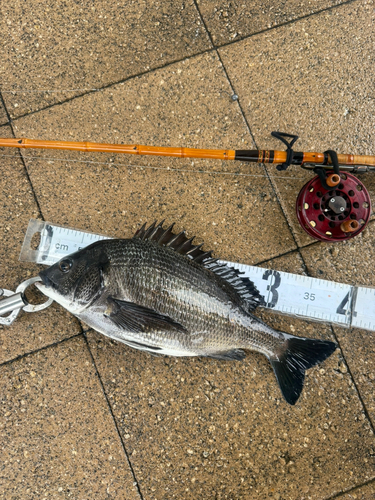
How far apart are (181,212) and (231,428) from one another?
1849 mm

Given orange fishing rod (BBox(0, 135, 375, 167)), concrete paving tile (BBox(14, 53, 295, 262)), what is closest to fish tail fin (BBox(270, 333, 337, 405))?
concrete paving tile (BBox(14, 53, 295, 262))

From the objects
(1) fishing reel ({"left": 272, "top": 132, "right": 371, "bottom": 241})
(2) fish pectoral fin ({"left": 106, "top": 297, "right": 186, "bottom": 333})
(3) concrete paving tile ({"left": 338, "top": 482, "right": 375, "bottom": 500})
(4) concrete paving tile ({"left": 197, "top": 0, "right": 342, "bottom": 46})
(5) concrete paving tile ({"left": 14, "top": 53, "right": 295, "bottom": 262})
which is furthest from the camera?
(4) concrete paving tile ({"left": 197, "top": 0, "right": 342, "bottom": 46})

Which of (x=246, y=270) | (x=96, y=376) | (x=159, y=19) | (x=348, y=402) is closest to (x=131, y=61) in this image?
(x=159, y=19)

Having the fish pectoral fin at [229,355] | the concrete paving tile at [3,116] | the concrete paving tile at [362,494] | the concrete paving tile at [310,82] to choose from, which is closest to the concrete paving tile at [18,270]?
the concrete paving tile at [3,116]

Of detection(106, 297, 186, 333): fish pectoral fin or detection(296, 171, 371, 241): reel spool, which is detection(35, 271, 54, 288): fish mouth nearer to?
detection(106, 297, 186, 333): fish pectoral fin

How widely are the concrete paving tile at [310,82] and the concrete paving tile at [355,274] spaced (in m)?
0.36

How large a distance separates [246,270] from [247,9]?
7.74 ft

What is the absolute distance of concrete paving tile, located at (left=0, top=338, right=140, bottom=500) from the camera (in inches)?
109

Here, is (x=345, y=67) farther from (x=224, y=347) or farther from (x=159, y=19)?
(x=224, y=347)

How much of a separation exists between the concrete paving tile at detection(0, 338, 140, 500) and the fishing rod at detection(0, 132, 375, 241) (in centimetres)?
162

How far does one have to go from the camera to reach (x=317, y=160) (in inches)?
100

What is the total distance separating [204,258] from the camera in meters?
2.54

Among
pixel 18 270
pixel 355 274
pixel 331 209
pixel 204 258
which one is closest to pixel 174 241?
pixel 204 258

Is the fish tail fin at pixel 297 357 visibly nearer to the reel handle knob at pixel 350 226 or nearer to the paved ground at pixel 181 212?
the paved ground at pixel 181 212
